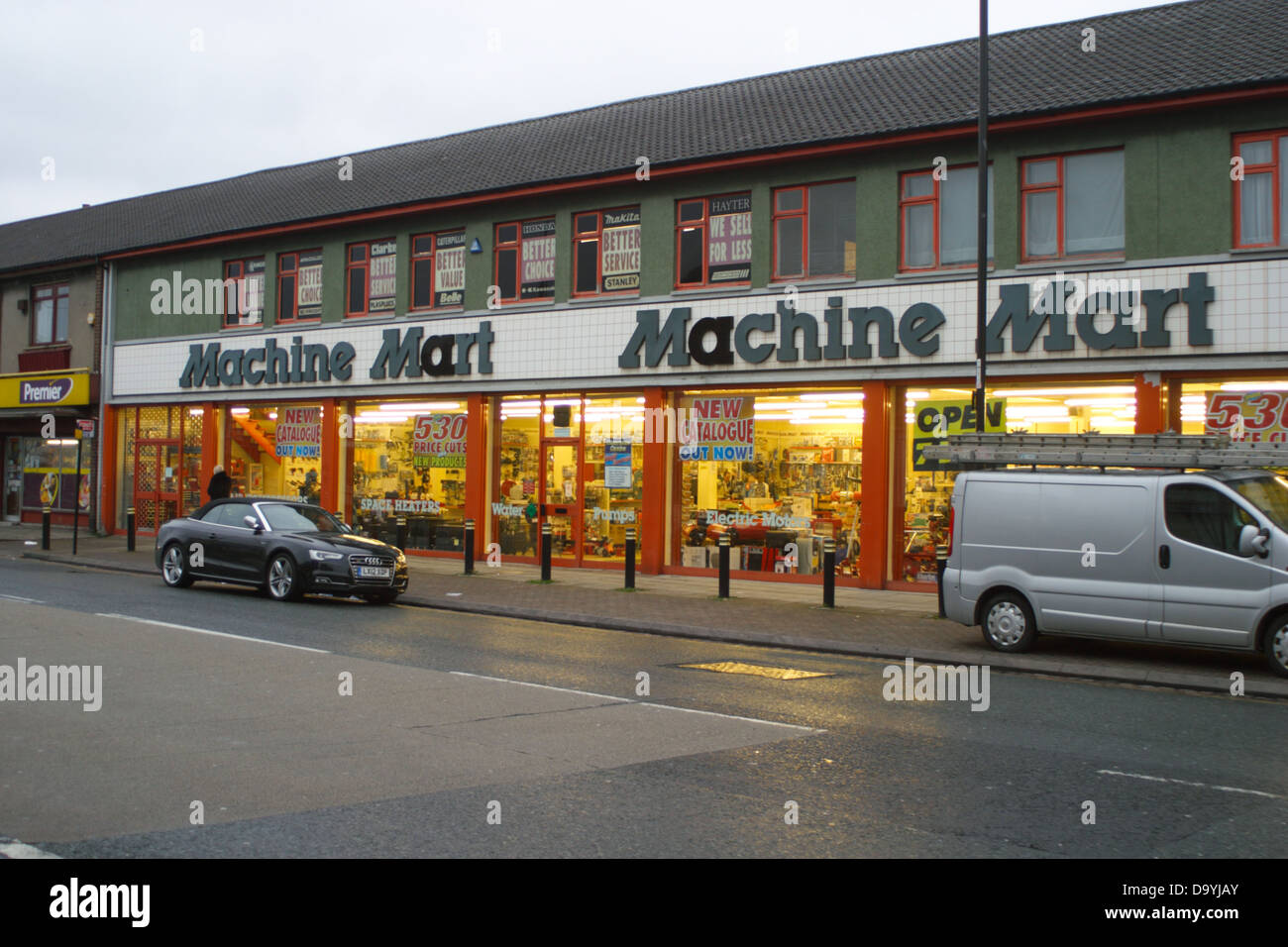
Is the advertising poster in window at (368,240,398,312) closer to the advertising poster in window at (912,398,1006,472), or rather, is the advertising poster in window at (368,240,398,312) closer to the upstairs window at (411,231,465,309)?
the upstairs window at (411,231,465,309)

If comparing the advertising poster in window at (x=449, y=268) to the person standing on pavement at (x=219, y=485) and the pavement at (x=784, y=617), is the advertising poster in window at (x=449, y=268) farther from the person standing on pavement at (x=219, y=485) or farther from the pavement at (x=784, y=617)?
the person standing on pavement at (x=219, y=485)

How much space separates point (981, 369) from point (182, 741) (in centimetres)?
1121

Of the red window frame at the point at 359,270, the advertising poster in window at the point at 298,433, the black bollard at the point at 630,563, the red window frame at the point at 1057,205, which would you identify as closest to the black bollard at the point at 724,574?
the black bollard at the point at 630,563

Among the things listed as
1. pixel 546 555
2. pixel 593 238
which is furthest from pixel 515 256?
pixel 546 555

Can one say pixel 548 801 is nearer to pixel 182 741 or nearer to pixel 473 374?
pixel 182 741

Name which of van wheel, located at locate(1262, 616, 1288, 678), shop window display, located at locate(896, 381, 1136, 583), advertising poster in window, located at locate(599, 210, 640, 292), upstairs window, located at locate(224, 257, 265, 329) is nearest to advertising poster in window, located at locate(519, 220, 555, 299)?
advertising poster in window, located at locate(599, 210, 640, 292)

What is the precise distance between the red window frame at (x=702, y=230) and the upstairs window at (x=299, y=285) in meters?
9.72

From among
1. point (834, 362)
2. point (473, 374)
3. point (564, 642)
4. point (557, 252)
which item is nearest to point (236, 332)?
point (473, 374)

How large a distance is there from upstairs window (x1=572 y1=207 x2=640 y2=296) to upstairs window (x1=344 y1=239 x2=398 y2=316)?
16.2 ft

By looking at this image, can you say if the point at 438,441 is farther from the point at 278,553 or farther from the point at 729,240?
the point at 278,553

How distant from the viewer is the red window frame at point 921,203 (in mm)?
18828

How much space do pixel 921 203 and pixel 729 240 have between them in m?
3.58

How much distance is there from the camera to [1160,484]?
12.0 meters

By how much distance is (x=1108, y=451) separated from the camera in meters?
12.5
